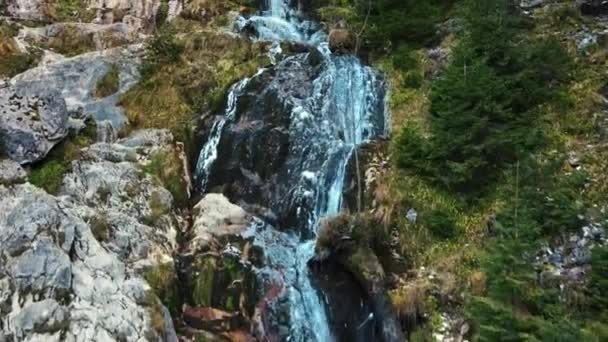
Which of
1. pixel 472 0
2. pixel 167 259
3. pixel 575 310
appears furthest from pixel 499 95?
pixel 167 259

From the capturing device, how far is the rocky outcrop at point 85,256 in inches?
343

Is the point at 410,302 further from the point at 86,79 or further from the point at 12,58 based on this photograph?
the point at 12,58

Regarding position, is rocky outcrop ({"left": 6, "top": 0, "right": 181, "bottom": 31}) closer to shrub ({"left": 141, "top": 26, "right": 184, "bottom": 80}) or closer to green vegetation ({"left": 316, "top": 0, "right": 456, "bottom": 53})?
shrub ({"left": 141, "top": 26, "right": 184, "bottom": 80})

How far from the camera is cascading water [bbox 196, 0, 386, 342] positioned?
11.7 metres

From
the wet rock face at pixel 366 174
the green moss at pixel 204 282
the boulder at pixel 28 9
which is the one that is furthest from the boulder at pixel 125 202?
the boulder at pixel 28 9

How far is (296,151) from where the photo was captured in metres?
14.0

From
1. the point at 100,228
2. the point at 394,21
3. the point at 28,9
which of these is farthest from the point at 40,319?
the point at 28,9

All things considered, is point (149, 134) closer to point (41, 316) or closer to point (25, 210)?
point (25, 210)

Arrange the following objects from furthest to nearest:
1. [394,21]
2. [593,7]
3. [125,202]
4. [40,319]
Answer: [394,21]
[593,7]
[125,202]
[40,319]

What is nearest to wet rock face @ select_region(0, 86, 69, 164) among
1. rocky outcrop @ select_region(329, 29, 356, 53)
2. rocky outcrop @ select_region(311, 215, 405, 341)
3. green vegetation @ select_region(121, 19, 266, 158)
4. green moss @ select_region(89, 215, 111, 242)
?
green vegetation @ select_region(121, 19, 266, 158)

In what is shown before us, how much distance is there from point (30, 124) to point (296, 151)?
6302 millimetres

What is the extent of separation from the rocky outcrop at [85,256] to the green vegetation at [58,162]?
215 mm

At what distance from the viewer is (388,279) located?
36.3 feet

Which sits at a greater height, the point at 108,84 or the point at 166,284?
the point at 108,84
